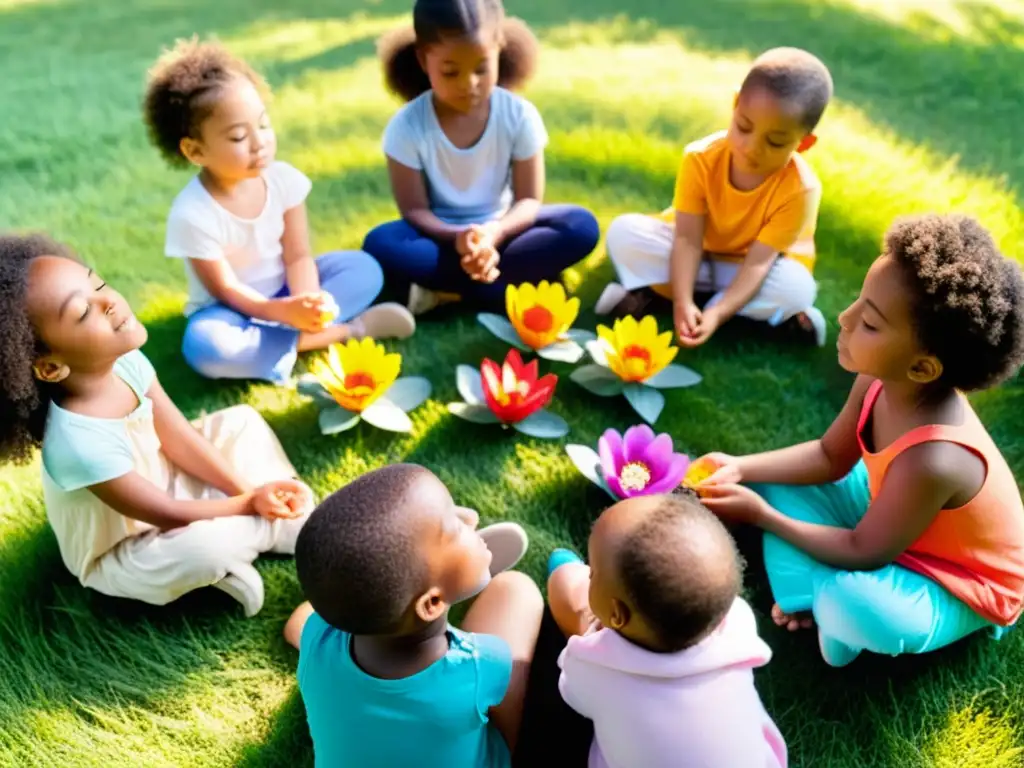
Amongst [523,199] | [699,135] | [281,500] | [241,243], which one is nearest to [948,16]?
[699,135]

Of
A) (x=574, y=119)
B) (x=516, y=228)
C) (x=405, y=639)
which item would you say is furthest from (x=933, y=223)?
(x=574, y=119)

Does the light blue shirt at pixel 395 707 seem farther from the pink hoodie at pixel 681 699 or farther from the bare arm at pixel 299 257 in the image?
the bare arm at pixel 299 257

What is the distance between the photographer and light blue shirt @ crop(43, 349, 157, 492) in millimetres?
1836

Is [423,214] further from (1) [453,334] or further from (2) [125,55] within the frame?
(2) [125,55]

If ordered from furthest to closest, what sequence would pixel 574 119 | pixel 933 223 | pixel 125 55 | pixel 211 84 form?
pixel 125 55
pixel 574 119
pixel 211 84
pixel 933 223

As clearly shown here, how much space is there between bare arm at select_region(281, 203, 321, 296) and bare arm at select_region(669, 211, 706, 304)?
122 centimetres

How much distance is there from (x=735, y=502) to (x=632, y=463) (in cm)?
29

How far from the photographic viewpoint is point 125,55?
17.6 ft

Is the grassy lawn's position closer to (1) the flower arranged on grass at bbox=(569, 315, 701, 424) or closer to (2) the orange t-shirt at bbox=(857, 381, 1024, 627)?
(1) the flower arranged on grass at bbox=(569, 315, 701, 424)

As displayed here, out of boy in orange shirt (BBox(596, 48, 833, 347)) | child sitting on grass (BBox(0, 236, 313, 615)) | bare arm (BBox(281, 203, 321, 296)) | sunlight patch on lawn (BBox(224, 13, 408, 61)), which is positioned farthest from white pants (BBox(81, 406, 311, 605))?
sunlight patch on lawn (BBox(224, 13, 408, 61))

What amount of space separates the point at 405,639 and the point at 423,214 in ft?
6.06

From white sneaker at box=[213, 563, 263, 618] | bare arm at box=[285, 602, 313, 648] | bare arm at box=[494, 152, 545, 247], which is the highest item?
bare arm at box=[494, 152, 545, 247]

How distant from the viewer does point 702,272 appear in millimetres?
3016

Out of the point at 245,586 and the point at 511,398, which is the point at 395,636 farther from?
the point at 511,398
